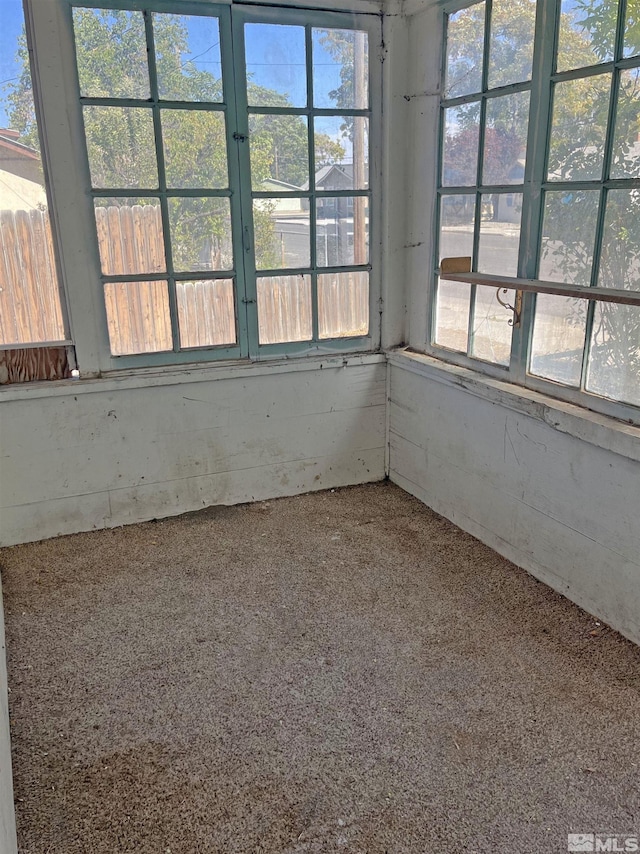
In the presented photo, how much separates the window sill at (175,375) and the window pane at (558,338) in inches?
37.2

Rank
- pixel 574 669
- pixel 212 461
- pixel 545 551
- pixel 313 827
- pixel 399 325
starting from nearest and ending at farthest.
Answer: pixel 313 827 < pixel 574 669 < pixel 545 551 < pixel 212 461 < pixel 399 325

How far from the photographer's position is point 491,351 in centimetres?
260

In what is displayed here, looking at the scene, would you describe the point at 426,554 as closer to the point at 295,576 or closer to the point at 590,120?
the point at 295,576

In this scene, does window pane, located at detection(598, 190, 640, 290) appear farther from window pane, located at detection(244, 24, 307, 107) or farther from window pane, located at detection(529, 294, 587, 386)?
window pane, located at detection(244, 24, 307, 107)

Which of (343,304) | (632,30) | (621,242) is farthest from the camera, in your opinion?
(343,304)

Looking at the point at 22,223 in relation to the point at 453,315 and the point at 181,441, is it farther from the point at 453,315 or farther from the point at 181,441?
the point at 453,315

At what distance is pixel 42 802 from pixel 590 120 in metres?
2.42

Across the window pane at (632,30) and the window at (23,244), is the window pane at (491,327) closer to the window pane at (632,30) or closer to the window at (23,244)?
the window pane at (632,30)

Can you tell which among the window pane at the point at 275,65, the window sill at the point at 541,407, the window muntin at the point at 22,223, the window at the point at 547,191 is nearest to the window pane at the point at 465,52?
the window at the point at 547,191

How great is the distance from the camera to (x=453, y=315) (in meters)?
2.82

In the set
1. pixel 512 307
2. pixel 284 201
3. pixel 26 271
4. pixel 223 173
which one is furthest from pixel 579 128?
pixel 26 271

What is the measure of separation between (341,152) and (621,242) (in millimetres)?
1379

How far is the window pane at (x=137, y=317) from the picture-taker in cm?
267

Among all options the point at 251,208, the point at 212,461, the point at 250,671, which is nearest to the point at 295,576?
the point at 250,671
